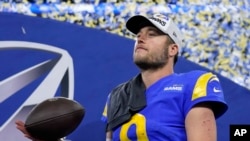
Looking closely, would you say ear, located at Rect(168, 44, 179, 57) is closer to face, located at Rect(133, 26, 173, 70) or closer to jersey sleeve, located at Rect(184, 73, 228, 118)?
face, located at Rect(133, 26, 173, 70)

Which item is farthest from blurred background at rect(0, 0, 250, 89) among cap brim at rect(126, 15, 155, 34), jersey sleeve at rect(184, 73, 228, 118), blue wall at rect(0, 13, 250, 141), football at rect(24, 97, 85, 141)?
football at rect(24, 97, 85, 141)

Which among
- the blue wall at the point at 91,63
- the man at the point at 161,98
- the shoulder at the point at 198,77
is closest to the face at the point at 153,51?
the man at the point at 161,98

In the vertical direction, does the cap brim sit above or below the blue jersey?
above

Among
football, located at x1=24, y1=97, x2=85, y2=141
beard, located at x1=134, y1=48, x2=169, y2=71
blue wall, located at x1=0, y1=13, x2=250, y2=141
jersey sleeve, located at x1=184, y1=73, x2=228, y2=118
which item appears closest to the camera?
football, located at x1=24, y1=97, x2=85, y2=141

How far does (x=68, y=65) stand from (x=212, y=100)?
585mm

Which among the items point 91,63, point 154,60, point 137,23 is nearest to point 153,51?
point 154,60

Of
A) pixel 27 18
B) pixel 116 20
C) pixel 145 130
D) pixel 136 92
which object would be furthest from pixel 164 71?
pixel 27 18

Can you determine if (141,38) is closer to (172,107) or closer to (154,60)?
(154,60)

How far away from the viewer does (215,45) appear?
173cm

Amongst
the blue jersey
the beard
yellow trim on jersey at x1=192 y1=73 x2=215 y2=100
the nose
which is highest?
the nose

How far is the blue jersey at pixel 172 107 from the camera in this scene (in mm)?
1303

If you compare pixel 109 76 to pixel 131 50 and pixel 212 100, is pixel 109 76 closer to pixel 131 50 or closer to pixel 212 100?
pixel 131 50

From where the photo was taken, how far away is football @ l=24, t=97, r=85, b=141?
1166mm

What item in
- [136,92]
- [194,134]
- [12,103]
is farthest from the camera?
[12,103]
